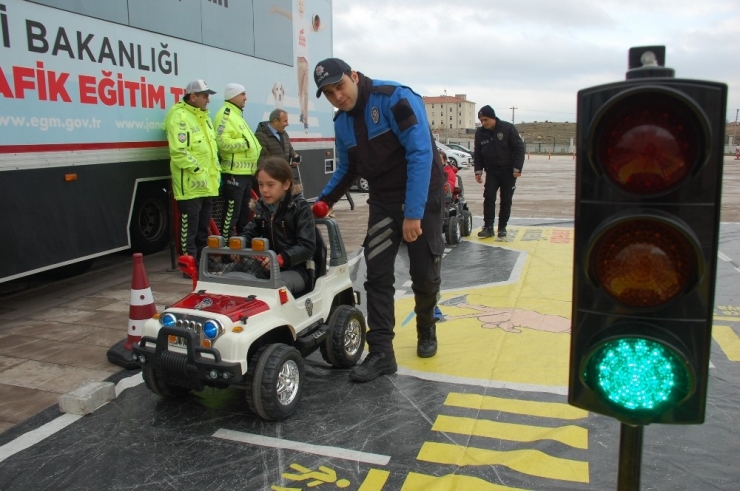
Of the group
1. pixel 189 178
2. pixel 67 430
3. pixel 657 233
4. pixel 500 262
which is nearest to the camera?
pixel 657 233

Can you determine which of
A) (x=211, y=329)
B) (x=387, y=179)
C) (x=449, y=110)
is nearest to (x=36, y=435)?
(x=211, y=329)

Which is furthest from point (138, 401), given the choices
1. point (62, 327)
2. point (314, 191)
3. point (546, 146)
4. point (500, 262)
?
point (546, 146)

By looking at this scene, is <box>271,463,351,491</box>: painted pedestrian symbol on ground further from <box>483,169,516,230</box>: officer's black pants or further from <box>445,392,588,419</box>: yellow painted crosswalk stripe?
<box>483,169,516,230</box>: officer's black pants

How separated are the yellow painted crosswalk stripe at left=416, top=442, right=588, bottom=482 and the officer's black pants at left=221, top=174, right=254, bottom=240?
4.96 m

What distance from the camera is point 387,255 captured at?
157 inches

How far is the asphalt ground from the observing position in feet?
9.16

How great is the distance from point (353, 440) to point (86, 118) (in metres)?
4.25

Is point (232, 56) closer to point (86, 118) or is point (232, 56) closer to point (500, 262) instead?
point (86, 118)

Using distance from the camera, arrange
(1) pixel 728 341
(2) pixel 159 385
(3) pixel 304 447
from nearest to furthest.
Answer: (3) pixel 304 447 → (2) pixel 159 385 → (1) pixel 728 341

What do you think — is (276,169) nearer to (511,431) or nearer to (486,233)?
(511,431)

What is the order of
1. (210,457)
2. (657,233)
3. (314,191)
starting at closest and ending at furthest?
(657,233), (210,457), (314,191)

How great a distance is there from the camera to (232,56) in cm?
781

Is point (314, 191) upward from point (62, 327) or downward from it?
upward

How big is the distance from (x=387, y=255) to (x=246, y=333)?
1.20 metres
